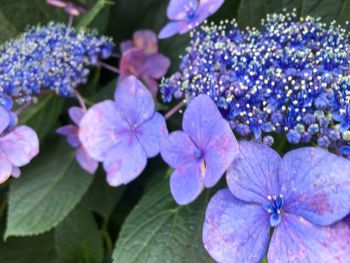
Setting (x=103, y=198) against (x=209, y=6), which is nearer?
(x=209, y=6)

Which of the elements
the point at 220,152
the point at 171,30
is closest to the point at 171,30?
the point at 171,30

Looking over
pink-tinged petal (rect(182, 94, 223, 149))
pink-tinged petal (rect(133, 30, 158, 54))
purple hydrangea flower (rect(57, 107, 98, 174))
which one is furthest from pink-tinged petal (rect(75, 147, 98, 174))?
pink-tinged petal (rect(182, 94, 223, 149))

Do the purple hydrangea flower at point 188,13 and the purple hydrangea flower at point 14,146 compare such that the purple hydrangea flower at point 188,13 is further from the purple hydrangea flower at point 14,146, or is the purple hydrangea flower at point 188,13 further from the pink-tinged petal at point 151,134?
the purple hydrangea flower at point 14,146

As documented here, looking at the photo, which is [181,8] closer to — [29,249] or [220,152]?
[220,152]

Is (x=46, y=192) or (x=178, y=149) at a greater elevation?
(x=178, y=149)

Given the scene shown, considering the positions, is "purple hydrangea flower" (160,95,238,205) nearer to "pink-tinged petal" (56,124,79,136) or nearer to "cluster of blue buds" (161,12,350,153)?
"cluster of blue buds" (161,12,350,153)

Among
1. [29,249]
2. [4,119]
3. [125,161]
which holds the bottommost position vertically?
[29,249]

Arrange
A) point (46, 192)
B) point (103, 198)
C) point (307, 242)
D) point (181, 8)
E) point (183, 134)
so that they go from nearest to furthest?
point (307, 242) < point (183, 134) < point (181, 8) < point (46, 192) < point (103, 198)
